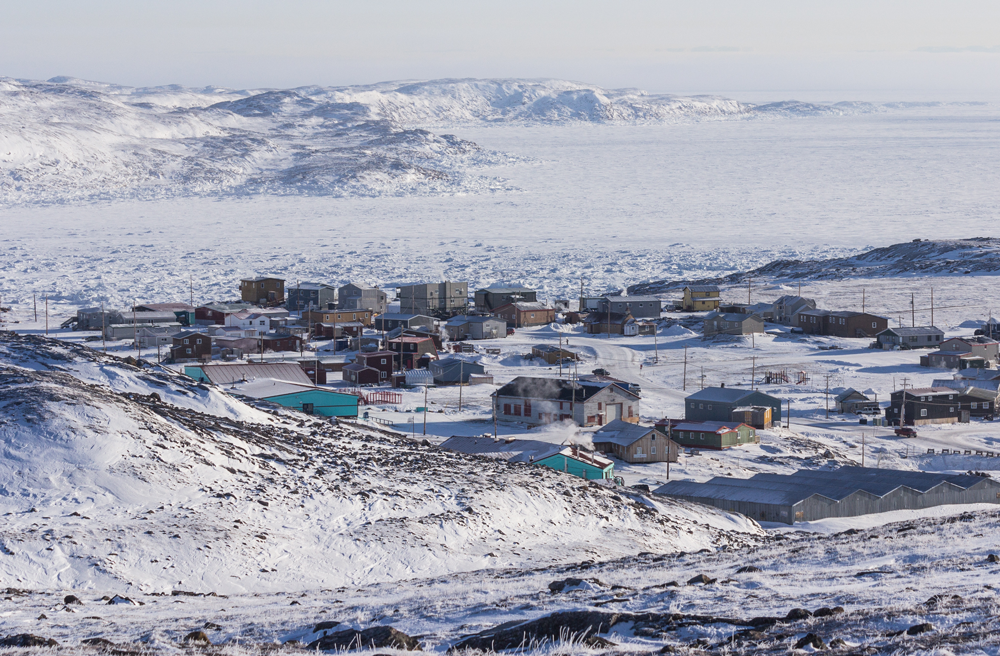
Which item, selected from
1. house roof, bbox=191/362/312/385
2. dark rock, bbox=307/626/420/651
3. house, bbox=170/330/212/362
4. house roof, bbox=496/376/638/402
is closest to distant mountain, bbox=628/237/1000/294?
house, bbox=170/330/212/362

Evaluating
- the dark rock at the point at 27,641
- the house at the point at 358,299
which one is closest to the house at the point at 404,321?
the house at the point at 358,299

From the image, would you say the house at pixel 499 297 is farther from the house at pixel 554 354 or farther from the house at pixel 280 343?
the house at pixel 280 343

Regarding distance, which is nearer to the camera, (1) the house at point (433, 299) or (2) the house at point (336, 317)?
(2) the house at point (336, 317)

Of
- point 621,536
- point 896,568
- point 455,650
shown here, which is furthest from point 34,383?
point 896,568

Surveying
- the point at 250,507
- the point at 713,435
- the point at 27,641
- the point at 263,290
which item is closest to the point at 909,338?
the point at 713,435

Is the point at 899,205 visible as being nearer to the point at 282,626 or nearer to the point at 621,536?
the point at 621,536
